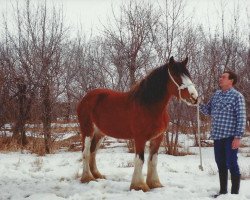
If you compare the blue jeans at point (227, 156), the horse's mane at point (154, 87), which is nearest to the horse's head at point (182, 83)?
the horse's mane at point (154, 87)

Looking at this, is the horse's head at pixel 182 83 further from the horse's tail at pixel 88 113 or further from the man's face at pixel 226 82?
the horse's tail at pixel 88 113

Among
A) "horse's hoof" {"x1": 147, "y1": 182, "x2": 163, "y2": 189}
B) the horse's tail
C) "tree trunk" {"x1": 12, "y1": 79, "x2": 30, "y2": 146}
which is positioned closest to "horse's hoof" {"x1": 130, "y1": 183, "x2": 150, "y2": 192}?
"horse's hoof" {"x1": 147, "y1": 182, "x2": 163, "y2": 189}

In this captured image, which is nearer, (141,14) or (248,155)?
(248,155)

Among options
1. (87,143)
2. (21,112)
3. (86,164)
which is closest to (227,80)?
(87,143)

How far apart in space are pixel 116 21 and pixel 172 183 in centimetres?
758

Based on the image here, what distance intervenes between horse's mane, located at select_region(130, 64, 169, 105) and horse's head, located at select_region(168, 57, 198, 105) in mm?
152

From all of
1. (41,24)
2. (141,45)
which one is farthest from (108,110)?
(41,24)

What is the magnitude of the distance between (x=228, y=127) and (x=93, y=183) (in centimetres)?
237

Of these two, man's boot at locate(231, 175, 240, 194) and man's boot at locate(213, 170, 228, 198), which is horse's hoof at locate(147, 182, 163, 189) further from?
man's boot at locate(231, 175, 240, 194)

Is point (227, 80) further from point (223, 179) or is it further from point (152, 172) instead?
point (152, 172)

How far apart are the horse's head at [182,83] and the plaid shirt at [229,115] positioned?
0.36 metres

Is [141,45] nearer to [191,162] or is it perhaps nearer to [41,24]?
[41,24]

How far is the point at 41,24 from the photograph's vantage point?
12.7 metres

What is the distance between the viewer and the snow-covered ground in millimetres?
5016
